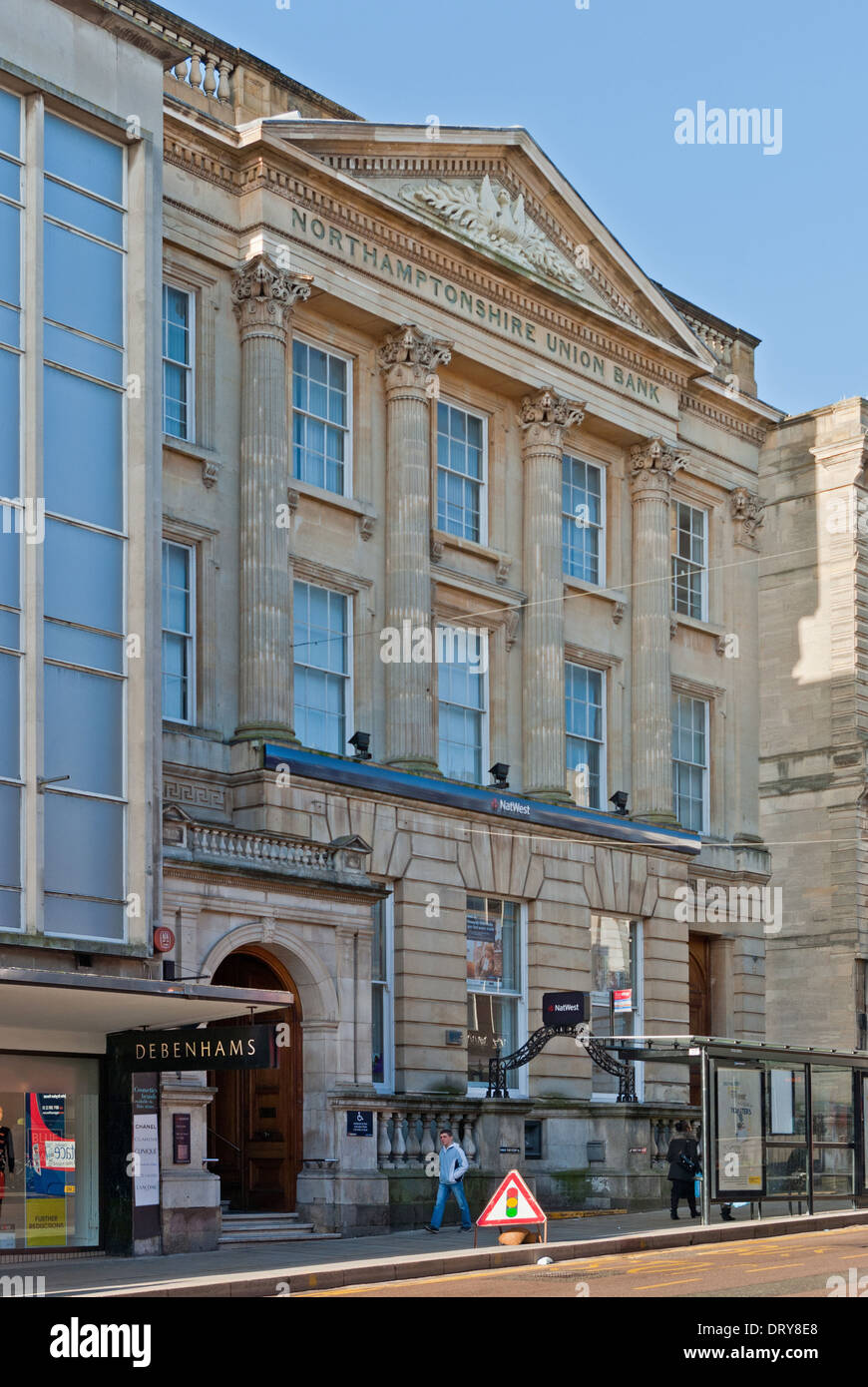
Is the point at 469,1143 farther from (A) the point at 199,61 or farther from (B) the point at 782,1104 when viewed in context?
(A) the point at 199,61

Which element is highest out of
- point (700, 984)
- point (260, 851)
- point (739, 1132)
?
point (260, 851)

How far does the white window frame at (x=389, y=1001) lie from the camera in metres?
32.2

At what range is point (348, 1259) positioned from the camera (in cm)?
2359

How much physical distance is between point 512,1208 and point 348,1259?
2043 mm

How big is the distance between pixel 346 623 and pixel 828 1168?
467 inches

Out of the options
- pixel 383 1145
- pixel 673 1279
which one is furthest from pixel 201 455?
pixel 673 1279

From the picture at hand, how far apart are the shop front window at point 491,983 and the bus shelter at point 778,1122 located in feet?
6.94

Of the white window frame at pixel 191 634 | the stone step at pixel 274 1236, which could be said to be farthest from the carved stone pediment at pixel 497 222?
the stone step at pixel 274 1236

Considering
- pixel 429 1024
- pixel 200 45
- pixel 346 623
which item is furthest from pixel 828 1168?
pixel 200 45

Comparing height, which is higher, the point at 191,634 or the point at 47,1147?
the point at 191,634

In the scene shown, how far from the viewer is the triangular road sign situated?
24.1 meters

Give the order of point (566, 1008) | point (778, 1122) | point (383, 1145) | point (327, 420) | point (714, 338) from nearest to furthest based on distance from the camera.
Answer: point (383, 1145)
point (778, 1122)
point (566, 1008)
point (327, 420)
point (714, 338)

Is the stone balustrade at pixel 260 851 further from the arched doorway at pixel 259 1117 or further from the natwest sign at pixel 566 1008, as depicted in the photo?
the natwest sign at pixel 566 1008
